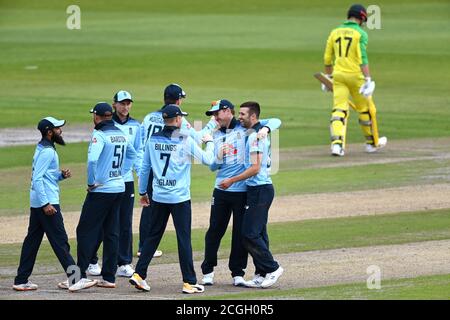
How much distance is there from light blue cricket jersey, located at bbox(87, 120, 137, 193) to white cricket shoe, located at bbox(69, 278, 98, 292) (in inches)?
40.5

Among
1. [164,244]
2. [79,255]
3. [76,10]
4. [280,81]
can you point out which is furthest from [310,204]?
[76,10]

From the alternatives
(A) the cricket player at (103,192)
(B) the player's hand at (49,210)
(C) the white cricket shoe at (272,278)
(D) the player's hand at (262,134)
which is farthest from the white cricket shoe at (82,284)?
(D) the player's hand at (262,134)

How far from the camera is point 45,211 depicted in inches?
557

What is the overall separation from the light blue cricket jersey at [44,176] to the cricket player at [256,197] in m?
1.90

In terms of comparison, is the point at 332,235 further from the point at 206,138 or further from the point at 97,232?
the point at 97,232

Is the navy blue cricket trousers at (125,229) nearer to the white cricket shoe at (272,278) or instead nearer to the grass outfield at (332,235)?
the grass outfield at (332,235)

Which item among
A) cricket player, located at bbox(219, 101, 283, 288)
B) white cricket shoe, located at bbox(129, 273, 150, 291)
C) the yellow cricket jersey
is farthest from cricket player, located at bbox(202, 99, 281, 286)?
the yellow cricket jersey

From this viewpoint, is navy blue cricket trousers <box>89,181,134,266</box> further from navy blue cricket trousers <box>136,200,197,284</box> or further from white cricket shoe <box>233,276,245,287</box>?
white cricket shoe <box>233,276,245,287</box>

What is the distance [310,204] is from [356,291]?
6082 millimetres

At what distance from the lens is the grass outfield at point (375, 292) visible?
13070mm

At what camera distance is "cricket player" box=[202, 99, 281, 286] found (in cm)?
1440

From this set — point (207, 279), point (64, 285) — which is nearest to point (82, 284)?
point (64, 285)

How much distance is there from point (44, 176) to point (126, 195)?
55.4 inches
